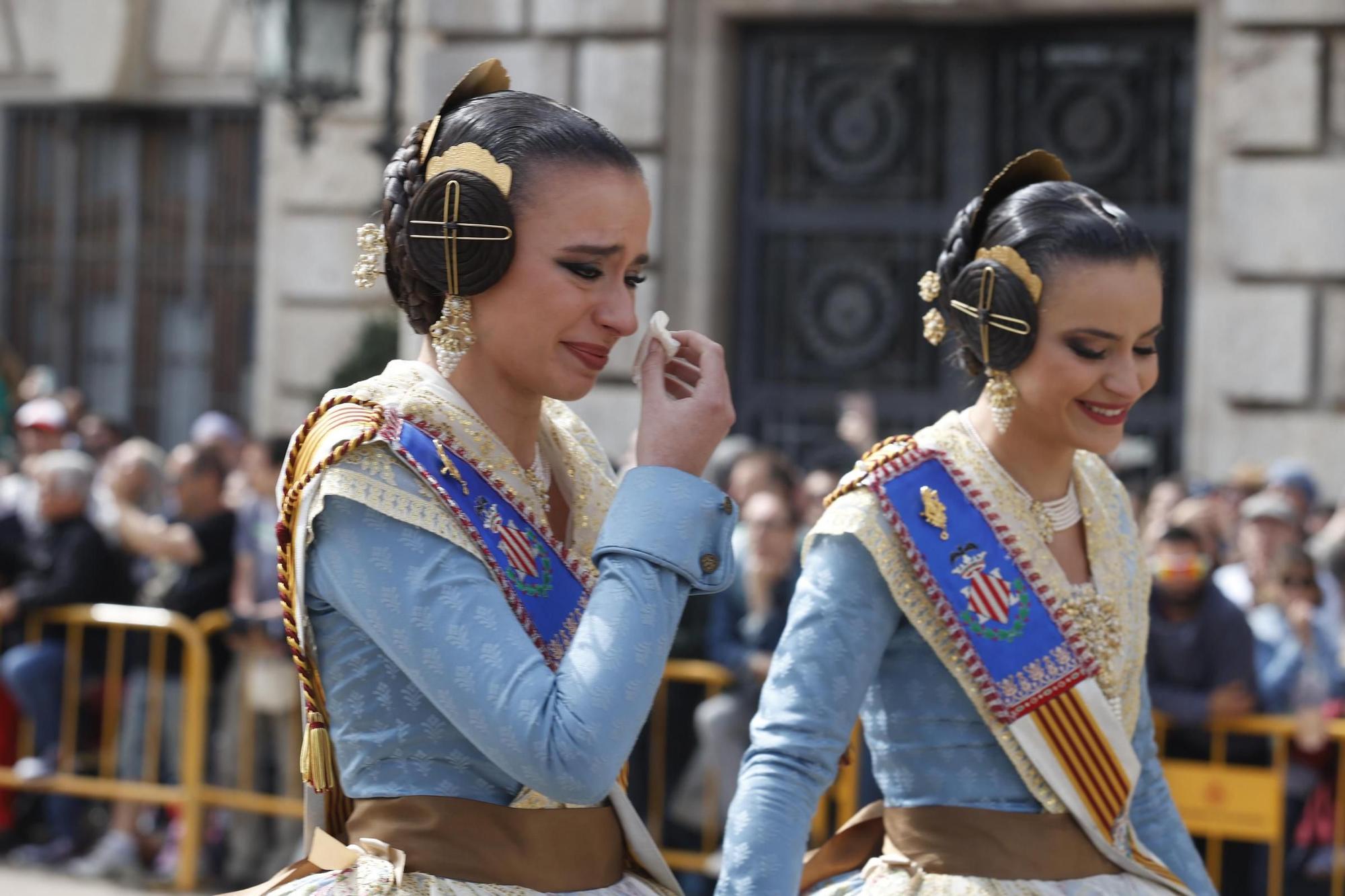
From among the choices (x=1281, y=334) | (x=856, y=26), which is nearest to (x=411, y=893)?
(x=1281, y=334)

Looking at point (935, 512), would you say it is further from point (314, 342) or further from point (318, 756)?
point (314, 342)

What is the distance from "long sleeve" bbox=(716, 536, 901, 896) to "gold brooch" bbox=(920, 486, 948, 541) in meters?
0.13

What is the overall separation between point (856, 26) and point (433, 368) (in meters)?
7.40

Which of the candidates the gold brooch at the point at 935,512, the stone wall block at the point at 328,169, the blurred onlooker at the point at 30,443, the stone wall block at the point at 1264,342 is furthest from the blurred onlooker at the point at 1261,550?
the stone wall block at the point at 328,169

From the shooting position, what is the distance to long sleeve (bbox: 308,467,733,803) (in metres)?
2.36

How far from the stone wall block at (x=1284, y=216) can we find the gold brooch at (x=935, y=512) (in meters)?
5.85

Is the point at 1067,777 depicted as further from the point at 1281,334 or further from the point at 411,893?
the point at 1281,334

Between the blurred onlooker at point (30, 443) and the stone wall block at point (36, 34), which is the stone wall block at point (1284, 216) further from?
the stone wall block at point (36, 34)

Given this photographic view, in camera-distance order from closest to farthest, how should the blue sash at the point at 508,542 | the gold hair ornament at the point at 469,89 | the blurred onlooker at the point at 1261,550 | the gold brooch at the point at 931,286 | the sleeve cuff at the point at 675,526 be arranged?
1. the sleeve cuff at the point at 675,526
2. the blue sash at the point at 508,542
3. the gold hair ornament at the point at 469,89
4. the gold brooch at the point at 931,286
5. the blurred onlooker at the point at 1261,550

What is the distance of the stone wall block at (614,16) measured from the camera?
9680 mm

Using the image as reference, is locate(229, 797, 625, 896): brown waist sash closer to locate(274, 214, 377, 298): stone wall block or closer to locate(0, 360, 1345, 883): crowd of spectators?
locate(0, 360, 1345, 883): crowd of spectators

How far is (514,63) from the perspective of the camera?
9.84 m

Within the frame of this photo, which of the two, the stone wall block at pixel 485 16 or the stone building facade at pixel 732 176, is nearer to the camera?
the stone building facade at pixel 732 176

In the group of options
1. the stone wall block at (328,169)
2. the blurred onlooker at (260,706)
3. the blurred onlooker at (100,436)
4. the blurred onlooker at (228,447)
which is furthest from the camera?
the stone wall block at (328,169)
